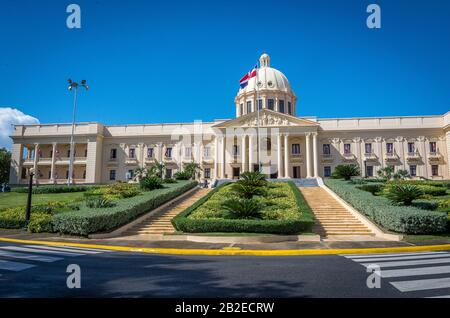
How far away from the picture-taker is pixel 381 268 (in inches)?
289

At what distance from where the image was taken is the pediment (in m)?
48.2

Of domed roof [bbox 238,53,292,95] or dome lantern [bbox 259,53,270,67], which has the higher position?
dome lantern [bbox 259,53,270,67]

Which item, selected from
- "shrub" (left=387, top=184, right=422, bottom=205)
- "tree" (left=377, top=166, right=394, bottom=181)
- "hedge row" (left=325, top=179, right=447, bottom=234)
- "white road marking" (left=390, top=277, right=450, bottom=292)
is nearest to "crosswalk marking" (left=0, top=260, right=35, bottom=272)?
"white road marking" (left=390, top=277, right=450, bottom=292)

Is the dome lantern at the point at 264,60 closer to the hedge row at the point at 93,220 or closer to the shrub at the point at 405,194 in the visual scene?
the shrub at the point at 405,194

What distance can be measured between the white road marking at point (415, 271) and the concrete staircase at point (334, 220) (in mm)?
8078

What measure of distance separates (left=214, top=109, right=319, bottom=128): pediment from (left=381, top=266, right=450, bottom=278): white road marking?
41465 millimetres

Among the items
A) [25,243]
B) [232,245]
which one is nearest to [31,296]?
[232,245]

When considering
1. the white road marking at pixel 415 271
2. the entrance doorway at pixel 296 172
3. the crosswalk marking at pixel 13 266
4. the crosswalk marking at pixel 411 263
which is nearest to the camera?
the white road marking at pixel 415 271

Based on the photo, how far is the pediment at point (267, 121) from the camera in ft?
158

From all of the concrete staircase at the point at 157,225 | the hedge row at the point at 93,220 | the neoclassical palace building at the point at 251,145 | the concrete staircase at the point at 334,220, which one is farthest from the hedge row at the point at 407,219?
the neoclassical palace building at the point at 251,145

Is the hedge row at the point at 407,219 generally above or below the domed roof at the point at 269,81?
below

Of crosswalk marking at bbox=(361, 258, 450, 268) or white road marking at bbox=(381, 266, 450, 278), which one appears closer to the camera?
white road marking at bbox=(381, 266, 450, 278)

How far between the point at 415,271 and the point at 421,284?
4.40 ft

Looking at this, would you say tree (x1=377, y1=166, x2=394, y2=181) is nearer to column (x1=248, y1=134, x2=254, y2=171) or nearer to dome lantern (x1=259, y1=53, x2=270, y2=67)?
column (x1=248, y1=134, x2=254, y2=171)
